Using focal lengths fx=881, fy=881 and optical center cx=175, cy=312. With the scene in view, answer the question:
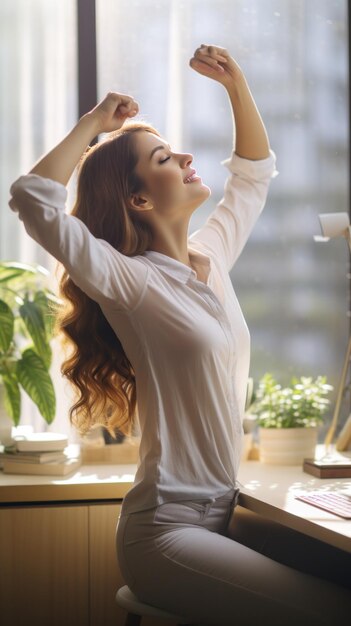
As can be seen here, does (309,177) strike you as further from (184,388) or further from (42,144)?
(184,388)

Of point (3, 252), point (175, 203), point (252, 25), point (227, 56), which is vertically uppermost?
point (252, 25)

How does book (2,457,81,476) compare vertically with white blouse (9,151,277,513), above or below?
below

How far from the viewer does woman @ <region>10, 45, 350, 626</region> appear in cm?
181

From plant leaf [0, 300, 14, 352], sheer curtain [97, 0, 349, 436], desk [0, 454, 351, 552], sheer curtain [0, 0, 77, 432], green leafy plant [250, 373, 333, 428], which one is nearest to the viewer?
desk [0, 454, 351, 552]

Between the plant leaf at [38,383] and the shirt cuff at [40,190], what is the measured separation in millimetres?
887

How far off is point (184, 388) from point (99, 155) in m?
0.59

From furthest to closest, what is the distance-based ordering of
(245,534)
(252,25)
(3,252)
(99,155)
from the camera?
(252,25) < (3,252) < (245,534) < (99,155)

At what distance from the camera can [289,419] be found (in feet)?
9.06

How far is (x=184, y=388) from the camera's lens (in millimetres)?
1967

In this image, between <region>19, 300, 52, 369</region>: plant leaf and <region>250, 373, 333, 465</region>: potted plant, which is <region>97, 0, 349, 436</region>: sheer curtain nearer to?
<region>250, 373, 333, 465</region>: potted plant

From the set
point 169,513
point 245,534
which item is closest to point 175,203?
point 169,513

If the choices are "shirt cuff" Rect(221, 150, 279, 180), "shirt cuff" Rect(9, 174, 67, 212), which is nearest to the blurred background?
"shirt cuff" Rect(221, 150, 279, 180)

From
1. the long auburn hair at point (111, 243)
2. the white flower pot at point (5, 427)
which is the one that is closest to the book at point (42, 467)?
the white flower pot at point (5, 427)

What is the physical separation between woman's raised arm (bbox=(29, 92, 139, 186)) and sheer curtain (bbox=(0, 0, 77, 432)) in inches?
36.9
